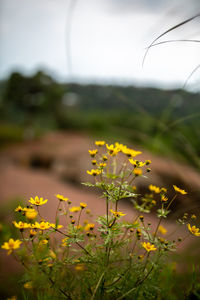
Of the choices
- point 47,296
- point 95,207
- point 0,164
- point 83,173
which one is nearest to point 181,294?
point 47,296

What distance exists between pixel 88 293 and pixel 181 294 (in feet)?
1.10

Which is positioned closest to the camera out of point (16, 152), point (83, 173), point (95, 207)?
point (95, 207)

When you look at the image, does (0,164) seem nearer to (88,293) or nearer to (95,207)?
(95,207)

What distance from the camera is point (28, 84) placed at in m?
8.48

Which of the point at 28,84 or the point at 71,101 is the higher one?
the point at 71,101

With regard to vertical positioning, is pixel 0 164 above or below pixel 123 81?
above

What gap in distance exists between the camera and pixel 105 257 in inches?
29.8

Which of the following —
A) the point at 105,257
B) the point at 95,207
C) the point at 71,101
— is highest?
the point at 71,101

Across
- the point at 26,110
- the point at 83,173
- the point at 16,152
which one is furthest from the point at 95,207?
the point at 26,110

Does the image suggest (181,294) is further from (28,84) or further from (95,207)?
(28,84)

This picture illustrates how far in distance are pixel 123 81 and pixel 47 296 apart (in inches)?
36.8

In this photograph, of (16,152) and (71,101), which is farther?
(71,101)

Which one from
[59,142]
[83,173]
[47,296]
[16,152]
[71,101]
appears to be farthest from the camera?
[71,101]

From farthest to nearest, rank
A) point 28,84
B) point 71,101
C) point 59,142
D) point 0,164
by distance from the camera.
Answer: point 71,101 < point 28,84 < point 59,142 < point 0,164
